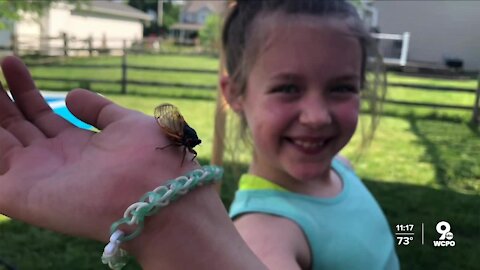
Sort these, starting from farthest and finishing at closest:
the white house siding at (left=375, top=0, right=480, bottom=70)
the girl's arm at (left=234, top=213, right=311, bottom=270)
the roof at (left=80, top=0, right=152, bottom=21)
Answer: the roof at (left=80, top=0, right=152, bottom=21)
the white house siding at (left=375, top=0, right=480, bottom=70)
the girl's arm at (left=234, top=213, right=311, bottom=270)

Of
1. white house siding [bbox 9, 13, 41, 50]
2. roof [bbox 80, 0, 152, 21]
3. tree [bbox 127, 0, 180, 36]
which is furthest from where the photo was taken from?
roof [bbox 80, 0, 152, 21]

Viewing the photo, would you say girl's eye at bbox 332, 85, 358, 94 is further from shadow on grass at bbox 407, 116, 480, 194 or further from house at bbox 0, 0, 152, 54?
house at bbox 0, 0, 152, 54

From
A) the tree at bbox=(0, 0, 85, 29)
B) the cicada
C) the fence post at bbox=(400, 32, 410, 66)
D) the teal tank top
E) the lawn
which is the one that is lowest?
the lawn

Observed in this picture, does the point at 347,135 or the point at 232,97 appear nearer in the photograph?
the point at 347,135

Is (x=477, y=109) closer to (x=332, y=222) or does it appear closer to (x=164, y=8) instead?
(x=332, y=222)

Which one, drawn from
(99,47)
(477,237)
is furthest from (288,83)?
(99,47)

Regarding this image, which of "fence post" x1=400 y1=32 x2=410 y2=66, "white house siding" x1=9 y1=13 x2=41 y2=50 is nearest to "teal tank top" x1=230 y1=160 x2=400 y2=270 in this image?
"fence post" x1=400 y1=32 x2=410 y2=66

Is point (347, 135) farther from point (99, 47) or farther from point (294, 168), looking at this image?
point (99, 47)

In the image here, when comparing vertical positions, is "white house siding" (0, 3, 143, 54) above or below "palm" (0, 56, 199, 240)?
above
